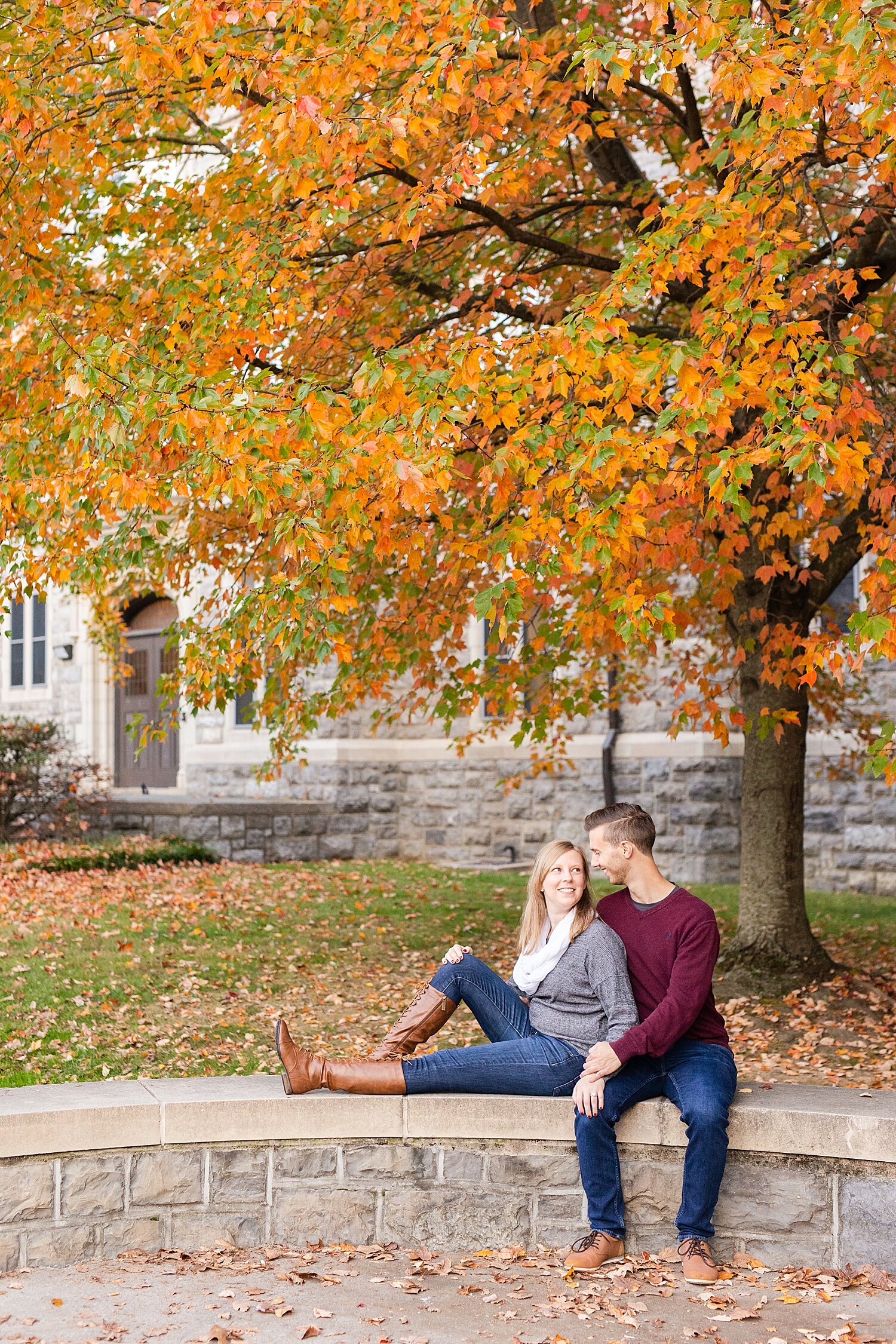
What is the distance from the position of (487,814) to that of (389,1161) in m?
11.0

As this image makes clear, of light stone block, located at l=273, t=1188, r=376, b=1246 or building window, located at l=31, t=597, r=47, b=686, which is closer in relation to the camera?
light stone block, located at l=273, t=1188, r=376, b=1246

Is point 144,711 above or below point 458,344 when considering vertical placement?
below

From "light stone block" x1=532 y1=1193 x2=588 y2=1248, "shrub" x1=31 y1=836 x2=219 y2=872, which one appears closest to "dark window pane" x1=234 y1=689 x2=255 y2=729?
"shrub" x1=31 y1=836 x2=219 y2=872

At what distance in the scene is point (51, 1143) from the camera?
4.18 metres

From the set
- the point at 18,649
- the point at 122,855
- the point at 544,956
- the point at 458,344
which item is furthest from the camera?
the point at 18,649

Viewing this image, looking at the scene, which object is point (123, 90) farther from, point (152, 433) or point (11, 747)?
point (11, 747)

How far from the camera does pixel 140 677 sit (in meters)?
19.6

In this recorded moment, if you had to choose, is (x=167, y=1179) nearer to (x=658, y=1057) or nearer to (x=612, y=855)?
(x=658, y=1057)

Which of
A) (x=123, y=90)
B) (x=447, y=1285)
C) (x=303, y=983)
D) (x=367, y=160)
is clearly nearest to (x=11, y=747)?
(x=303, y=983)

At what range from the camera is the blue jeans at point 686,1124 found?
13.3 feet

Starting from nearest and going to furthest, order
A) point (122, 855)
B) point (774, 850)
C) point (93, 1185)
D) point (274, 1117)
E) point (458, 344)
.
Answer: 1. point (93, 1185)
2. point (274, 1117)
3. point (458, 344)
4. point (774, 850)
5. point (122, 855)

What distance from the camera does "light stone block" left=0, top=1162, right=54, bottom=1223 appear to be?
4.14 m

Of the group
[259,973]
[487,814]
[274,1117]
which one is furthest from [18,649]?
[274,1117]

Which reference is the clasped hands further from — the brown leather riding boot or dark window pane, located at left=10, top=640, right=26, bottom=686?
dark window pane, located at left=10, top=640, right=26, bottom=686
